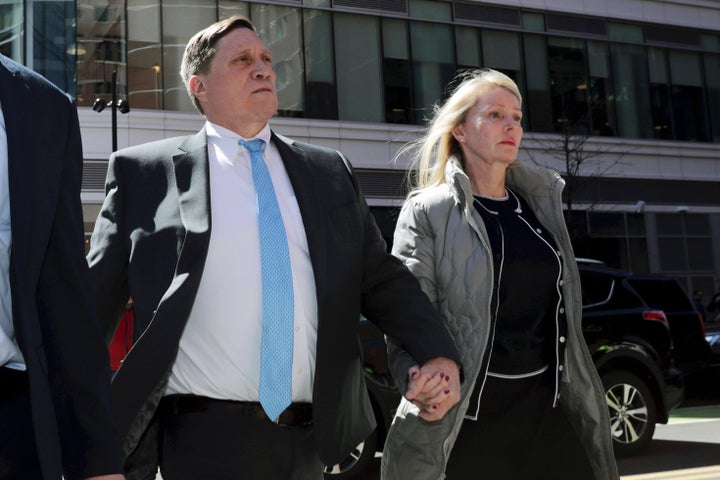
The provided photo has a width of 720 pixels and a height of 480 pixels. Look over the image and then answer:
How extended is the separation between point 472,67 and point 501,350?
25.9m

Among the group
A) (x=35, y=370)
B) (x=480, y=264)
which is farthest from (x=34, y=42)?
(x=35, y=370)

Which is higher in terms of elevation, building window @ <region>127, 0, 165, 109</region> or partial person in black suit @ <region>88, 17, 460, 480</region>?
building window @ <region>127, 0, 165, 109</region>

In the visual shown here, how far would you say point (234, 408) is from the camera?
10.2ft

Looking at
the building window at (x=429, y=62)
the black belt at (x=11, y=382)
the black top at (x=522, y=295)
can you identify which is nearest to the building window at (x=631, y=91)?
the building window at (x=429, y=62)

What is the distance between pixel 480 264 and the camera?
13.1ft

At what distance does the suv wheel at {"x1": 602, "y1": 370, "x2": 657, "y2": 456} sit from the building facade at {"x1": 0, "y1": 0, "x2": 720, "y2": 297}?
16898 mm

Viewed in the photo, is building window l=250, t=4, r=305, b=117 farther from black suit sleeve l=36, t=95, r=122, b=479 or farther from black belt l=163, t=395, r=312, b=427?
black suit sleeve l=36, t=95, r=122, b=479

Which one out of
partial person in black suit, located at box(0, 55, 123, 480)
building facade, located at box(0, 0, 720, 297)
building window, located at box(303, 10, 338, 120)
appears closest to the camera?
partial person in black suit, located at box(0, 55, 123, 480)

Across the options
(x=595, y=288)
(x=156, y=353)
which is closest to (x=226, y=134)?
(x=156, y=353)

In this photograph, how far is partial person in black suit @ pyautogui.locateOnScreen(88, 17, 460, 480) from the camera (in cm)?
309

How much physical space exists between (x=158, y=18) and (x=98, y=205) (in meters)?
4.56

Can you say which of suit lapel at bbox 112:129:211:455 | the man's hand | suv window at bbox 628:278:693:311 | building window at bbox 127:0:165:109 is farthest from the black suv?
building window at bbox 127:0:165:109

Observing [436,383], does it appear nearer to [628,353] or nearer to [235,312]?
[235,312]

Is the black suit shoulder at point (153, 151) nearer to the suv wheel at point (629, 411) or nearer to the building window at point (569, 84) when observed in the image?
the suv wheel at point (629, 411)
